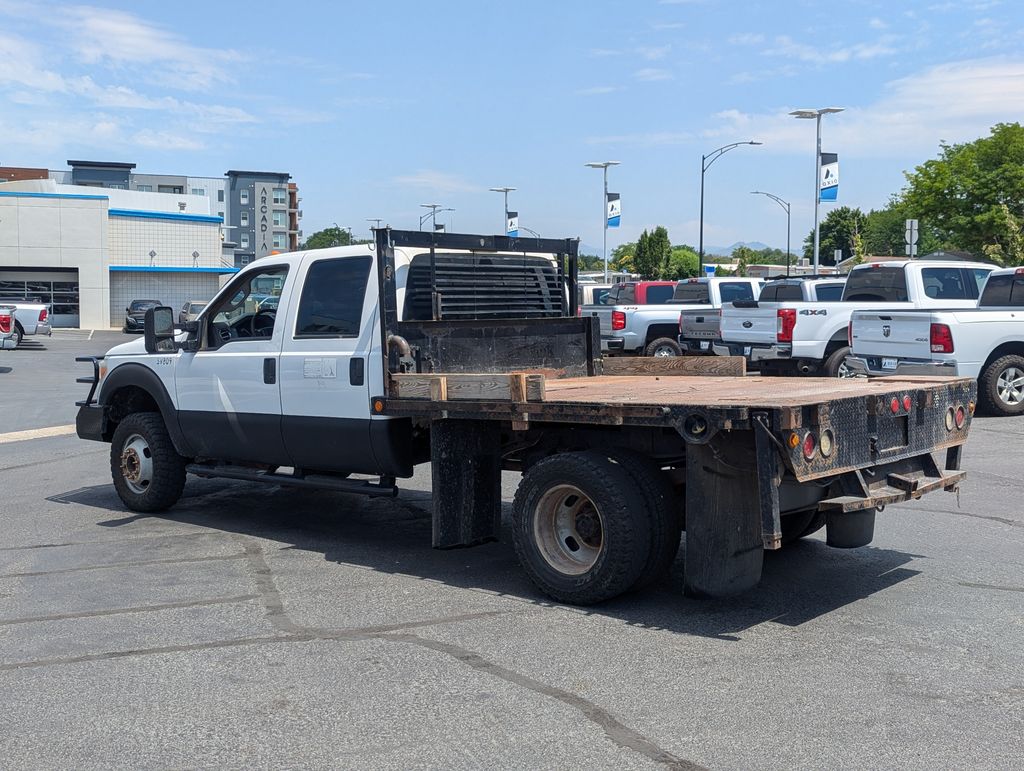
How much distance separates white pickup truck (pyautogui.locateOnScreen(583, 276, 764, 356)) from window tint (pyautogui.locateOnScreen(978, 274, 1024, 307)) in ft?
25.3

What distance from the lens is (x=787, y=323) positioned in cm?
1777

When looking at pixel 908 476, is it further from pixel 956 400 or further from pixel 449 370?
pixel 449 370

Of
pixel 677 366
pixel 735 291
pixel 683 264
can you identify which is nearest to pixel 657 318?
pixel 735 291

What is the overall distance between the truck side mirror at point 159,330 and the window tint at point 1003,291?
465 inches

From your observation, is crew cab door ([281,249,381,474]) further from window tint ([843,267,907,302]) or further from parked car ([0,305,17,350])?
parked car ([0,305,17,350])

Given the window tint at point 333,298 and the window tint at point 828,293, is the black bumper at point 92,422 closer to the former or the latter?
the window tint at point 333,298

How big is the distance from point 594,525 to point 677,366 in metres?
2.94

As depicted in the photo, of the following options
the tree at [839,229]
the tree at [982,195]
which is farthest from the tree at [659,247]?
the tree at [982,195]

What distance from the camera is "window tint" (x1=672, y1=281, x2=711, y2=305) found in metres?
24.7

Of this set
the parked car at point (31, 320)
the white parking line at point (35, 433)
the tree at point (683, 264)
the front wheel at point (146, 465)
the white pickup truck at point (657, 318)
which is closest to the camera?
the front wheel at point (146, 465)

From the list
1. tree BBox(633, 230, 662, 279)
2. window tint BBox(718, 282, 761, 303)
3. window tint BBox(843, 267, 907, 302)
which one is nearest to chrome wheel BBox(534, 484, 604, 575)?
window tint BBox(843, 267, 907, 302)

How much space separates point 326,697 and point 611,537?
73.8 inches

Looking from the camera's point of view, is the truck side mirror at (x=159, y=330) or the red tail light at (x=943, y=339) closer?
the truck side mirror at (x=159, y=330)

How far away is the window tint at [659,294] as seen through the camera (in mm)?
27188
